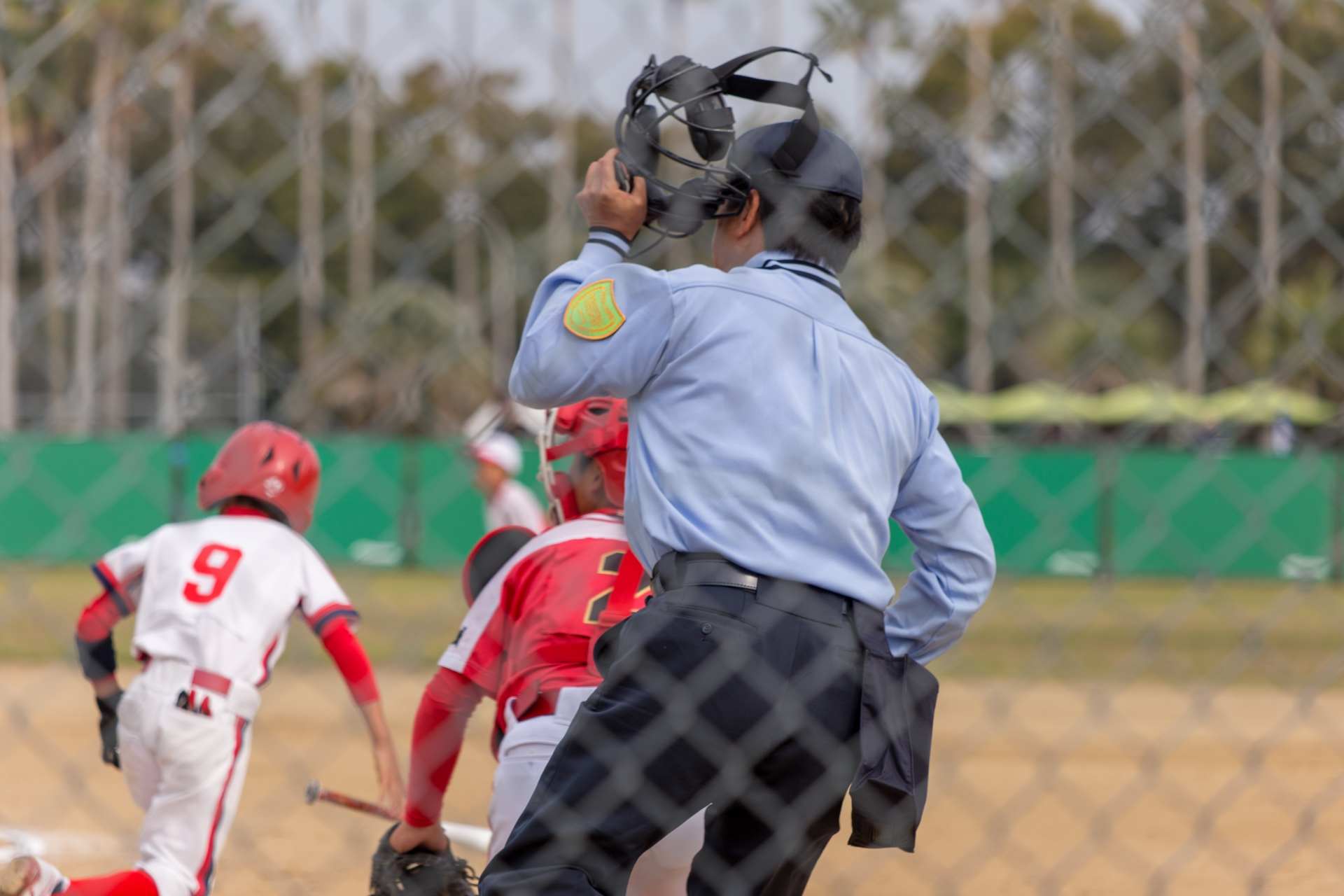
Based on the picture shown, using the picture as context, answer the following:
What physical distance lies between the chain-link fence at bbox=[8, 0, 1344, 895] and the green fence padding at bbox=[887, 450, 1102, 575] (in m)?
1.04

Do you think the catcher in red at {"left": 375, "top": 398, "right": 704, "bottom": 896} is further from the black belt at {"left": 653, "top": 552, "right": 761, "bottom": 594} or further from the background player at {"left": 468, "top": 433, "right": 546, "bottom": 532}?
the background player at {"left": 468, "top": 433, "right": 546, "bottom": 532}

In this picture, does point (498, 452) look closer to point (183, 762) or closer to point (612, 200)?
point (183, 762)

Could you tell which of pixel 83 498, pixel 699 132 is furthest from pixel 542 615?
pixel 83 498

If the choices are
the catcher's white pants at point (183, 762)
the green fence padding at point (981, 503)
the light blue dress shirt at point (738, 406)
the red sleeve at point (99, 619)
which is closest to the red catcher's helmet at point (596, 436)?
the light blue dress shirt at point (738, 406)

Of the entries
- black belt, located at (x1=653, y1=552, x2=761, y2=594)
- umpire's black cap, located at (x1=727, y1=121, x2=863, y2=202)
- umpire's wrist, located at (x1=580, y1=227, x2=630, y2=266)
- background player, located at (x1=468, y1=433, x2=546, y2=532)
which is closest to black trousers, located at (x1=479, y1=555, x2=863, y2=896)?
black belt, located at (x1=653, y1=552, x2=761, y2=594)

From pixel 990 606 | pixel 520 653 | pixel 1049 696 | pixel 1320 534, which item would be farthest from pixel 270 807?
pixel 1320 534

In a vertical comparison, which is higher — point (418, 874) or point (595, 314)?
point (595, 314)

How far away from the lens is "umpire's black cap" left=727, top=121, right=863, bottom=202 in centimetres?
229

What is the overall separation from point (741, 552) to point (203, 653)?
5.58 feet

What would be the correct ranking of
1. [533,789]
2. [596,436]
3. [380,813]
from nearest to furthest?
1. [533,789]
2. [596,436]
3. [380,813]

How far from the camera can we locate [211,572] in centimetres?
340

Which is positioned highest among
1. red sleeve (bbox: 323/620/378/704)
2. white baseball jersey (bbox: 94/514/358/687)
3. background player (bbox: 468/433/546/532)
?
white baseball jersey (bbox: 94/514/358/687)

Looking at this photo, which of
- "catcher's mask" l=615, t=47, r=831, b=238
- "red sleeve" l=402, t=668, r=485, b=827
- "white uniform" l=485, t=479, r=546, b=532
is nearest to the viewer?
"catcher's mask" l=615, t=47, r=831, b=238

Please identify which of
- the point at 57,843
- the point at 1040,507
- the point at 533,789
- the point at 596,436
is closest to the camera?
the point at 533,789
